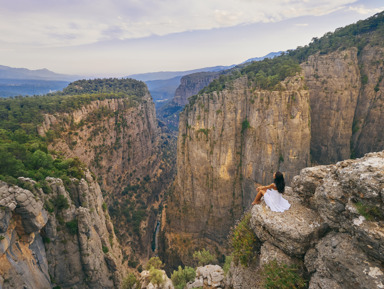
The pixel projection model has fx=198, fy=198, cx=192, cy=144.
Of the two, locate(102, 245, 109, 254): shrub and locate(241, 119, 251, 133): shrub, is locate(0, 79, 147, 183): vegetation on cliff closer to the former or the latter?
locate(102, 245, 109, 254): shrub

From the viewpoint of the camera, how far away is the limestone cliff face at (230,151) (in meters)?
30.0

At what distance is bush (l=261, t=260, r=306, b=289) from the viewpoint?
7.35m

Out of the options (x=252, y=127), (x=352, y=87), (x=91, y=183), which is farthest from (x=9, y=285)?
(x=352, y=87)

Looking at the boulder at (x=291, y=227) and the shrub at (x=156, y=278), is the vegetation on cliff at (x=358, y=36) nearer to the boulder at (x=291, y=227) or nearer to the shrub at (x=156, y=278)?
the boulder at (x=291, y=227)

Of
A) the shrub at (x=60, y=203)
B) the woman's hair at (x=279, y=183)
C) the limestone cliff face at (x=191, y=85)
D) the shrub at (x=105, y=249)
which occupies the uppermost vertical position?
the limestone cliff face at (x=191, y=85)

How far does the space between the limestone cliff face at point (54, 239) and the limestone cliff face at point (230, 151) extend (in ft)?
58.8

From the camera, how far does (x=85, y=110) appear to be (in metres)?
48.4

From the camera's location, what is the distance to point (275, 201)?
9.11m

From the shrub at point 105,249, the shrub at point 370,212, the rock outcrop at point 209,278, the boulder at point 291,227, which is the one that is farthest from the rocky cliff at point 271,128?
the shrub at point 370,212

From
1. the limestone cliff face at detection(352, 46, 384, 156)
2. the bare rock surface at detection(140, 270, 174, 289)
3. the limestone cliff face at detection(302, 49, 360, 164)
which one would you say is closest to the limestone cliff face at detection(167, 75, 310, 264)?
the limestone cliff face at detection(302, 49, 360, 164)

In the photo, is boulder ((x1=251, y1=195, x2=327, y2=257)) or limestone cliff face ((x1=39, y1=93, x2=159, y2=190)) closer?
boulder ((x1=251, y1=195, x2=327, y2=257))

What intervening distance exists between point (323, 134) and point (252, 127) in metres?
15.1

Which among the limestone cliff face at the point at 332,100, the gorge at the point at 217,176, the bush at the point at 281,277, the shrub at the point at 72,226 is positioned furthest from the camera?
the limestone cliff face at the point at 332,100

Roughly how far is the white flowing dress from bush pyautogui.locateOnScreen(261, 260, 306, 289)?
2.13 metres
